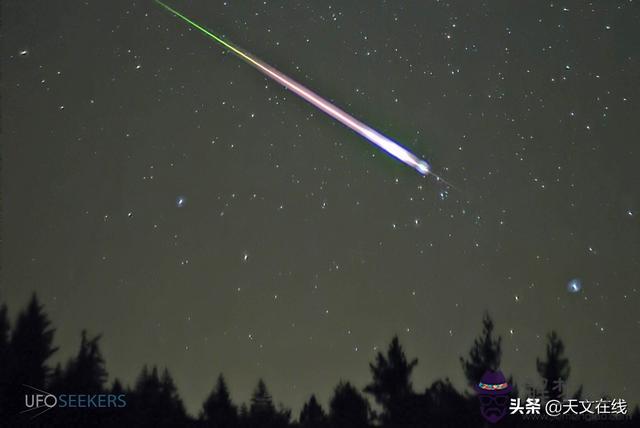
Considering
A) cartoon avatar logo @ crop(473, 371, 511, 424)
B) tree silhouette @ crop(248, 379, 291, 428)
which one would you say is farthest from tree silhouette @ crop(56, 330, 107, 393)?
cartoon avatar logo @ crop(473, 371, 511, 424)

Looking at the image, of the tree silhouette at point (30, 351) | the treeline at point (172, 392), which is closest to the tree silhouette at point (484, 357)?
the treeline at point (172, 392)

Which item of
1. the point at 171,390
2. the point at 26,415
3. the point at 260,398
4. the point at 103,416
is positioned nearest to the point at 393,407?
the point at 260,398

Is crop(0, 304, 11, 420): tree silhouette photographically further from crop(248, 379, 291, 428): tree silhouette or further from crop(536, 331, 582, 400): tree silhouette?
crop(536, 331, 582, 400): tree silhouette

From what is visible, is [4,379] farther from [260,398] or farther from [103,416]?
[260,398]

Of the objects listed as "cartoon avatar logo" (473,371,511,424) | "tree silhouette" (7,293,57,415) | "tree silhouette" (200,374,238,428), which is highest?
"tree silhouette" (7,293,57,415)

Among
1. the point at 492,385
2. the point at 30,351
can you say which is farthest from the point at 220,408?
the point at 492,385

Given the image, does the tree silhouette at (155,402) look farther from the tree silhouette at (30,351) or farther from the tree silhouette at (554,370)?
the tree silhouette at (554,370)
